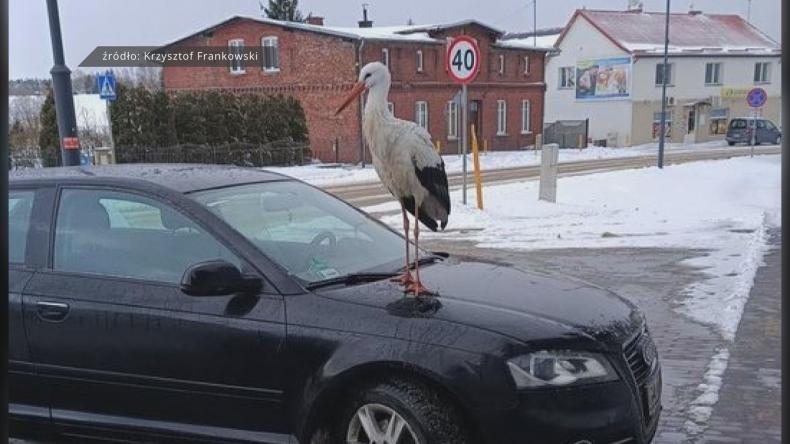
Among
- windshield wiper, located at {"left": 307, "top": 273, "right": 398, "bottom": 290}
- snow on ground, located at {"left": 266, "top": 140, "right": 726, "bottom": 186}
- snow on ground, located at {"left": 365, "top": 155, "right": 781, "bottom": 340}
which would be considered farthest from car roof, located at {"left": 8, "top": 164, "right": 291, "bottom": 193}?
snow on ground, located at {"left": 266, "top": 140, "right": 726, "bottom": 186}

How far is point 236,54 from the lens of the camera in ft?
127

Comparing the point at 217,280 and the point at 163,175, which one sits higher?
the point at 163,175

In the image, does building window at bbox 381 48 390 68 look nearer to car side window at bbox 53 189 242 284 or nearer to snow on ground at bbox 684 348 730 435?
snow on ground at bbox 684 348 730 435

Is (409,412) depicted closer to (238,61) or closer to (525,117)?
(238,61)

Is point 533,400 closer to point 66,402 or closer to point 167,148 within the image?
point 66,402

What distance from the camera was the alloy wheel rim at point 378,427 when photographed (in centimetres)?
335

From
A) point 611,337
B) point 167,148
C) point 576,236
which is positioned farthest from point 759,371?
point 167,148

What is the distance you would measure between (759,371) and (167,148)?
26.2 m

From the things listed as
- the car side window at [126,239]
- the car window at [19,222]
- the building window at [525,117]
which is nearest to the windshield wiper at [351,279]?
the car side window at [126,239]

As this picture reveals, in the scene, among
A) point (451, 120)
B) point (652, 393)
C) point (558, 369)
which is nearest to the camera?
point (558, 369)

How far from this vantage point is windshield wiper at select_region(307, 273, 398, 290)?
3.72 meters

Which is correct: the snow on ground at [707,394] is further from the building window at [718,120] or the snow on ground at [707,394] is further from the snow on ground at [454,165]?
the building window at [718,120]

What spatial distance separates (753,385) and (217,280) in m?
3.62

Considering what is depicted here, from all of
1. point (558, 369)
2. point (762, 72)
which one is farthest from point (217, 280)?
point (762, 72)
